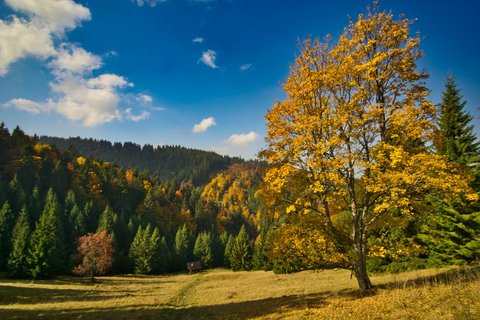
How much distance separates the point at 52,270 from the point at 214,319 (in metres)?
51.4

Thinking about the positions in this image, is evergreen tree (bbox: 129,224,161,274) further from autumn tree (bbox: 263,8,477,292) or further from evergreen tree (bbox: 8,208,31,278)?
autumn tree (bbox: 263,8,477,292)

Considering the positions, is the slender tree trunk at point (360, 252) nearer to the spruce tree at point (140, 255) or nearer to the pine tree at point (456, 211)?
the pine tree at point (456, 211)

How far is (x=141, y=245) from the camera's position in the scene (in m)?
74.3

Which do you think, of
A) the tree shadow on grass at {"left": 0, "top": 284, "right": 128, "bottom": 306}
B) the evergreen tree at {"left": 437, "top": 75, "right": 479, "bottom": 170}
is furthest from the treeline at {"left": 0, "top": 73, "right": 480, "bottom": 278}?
the tree shadow on grass at {"left": 0, "top": 284, "right": 128, "bottom": 306}

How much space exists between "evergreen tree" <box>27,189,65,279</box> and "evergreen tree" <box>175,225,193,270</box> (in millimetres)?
35339

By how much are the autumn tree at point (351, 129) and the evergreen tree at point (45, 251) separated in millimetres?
55820

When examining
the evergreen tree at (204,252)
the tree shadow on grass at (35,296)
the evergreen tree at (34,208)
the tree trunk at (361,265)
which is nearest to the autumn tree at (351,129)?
the tree trunk at (361,265)

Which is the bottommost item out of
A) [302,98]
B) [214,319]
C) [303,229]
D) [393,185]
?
[214,319]

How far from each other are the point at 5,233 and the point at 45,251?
44.8 feet

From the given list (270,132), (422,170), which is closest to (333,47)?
(270,132)

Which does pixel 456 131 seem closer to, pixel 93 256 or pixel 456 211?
pixel 456 211

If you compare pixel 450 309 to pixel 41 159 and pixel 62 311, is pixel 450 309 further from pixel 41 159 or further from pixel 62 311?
pixel 41 159

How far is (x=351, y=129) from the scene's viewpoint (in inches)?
544

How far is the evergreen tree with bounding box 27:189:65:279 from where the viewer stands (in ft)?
172
